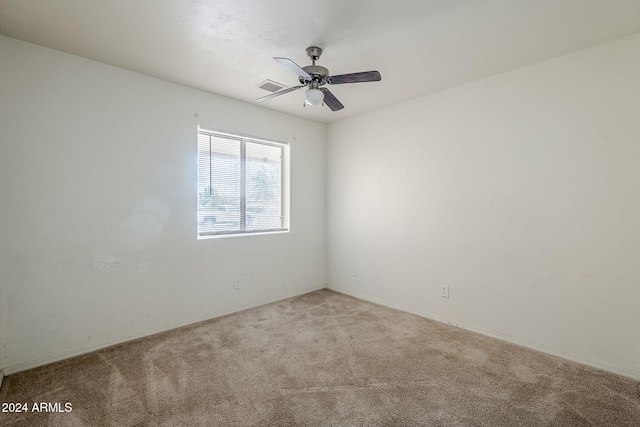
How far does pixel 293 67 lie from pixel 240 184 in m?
2.12

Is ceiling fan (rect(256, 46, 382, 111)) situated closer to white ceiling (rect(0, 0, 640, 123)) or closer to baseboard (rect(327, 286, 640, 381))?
white ceiling (rect(0, 0, 640, 123))

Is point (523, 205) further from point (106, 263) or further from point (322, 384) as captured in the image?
point (106, 263)

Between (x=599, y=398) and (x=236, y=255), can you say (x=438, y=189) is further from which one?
(x=236, y=255)

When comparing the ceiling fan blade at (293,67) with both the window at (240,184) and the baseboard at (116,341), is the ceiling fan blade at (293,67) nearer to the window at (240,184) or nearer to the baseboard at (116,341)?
the window at (240,184)

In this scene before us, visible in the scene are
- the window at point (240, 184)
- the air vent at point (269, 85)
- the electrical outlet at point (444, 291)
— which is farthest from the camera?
the window at point (240, 184)

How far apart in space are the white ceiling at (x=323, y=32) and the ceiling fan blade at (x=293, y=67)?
0.32m

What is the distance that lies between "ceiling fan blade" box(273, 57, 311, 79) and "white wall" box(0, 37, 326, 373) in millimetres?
1735

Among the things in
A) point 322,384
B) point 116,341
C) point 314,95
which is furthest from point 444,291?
point 116,341

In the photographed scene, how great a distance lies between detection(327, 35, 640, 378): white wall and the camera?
2391mm

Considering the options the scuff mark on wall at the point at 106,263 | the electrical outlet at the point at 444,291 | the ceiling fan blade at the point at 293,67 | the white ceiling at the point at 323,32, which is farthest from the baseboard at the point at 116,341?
the ceiling fan blade at the point at 293,67

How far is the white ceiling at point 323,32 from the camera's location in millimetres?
2006

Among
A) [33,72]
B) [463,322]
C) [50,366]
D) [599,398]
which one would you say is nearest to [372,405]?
[599,398]

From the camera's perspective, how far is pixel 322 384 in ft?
7.28

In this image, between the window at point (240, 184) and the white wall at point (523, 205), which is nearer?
the white wall at point (523, 205)
